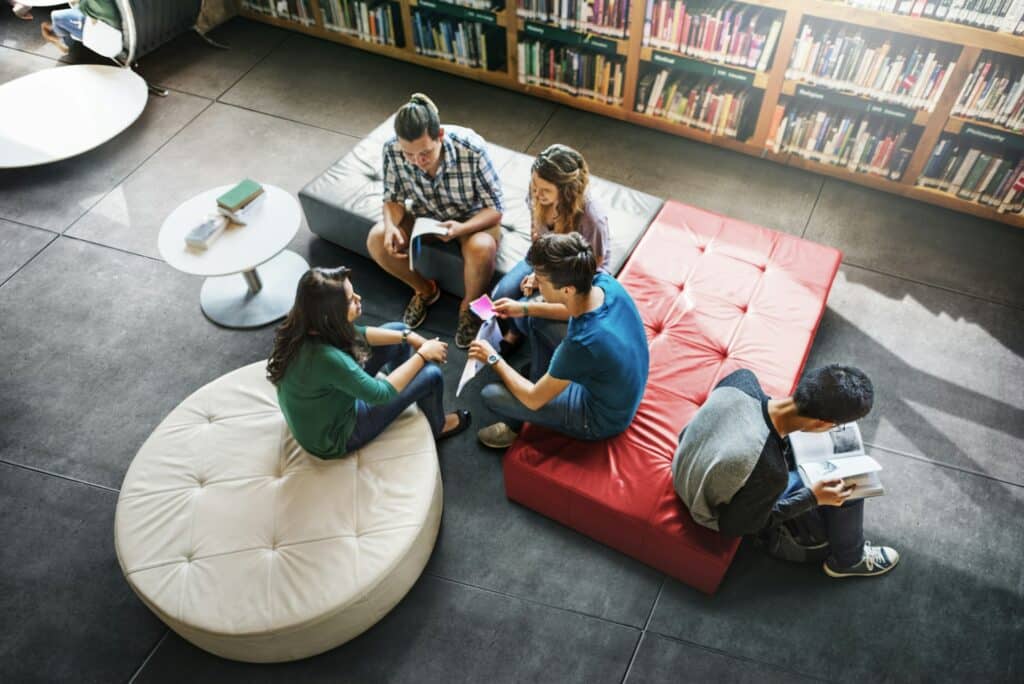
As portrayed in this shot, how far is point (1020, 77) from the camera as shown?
3.45 metres

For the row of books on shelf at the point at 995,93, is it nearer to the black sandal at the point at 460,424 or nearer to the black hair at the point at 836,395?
the black hair at the point at 836,395

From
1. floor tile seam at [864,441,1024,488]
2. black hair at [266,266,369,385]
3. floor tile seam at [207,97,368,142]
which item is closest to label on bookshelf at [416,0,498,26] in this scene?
floor tile seam at [207,97,368,142]

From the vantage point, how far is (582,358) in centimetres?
236

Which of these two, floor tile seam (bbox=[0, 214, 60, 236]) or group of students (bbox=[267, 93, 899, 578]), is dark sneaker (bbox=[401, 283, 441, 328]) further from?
floor tile seam (bbox=[0, 214, 60, 236])

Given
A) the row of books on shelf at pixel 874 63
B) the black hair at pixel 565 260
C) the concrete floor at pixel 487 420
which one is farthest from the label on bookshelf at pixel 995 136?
the black hair at pixel 565 260

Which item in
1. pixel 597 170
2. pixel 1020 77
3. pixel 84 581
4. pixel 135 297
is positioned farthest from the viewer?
pixel 597 170

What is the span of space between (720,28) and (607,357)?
2.38 metres

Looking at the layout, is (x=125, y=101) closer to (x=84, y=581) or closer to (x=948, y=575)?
(x=84, y=581)

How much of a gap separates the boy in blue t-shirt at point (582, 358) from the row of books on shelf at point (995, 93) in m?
2.32

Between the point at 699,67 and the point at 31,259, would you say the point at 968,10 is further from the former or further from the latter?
the point at 31,259

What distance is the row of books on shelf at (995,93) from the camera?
3471 mm

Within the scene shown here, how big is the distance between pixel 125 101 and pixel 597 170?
2.87 metres

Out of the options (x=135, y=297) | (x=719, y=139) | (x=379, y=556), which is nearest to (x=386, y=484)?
(x=379, y=556)

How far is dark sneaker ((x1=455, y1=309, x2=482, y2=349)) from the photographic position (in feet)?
11.2
